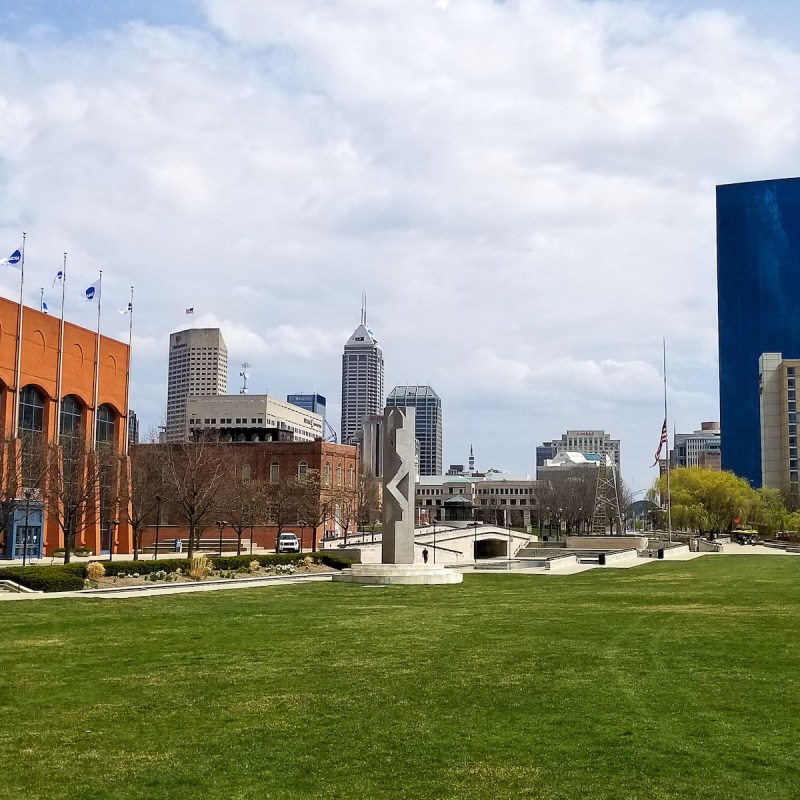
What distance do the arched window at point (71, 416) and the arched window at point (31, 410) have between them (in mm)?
2374

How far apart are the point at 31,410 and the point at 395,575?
3291cm

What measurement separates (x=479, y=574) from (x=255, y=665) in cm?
3762

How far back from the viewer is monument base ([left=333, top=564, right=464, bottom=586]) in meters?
43.3

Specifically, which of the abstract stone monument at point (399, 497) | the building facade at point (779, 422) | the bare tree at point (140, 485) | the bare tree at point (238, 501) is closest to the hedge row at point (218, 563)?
the abstract stone monument at point (399, 497)

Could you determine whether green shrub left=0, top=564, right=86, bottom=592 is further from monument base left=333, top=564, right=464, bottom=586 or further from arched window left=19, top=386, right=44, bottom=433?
arched window left=19, top=386, right=44, bottom=433

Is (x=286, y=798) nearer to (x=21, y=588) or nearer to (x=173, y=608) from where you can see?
(x=173, y=608)

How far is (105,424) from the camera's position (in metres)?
73.4

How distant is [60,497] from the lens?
176 ft

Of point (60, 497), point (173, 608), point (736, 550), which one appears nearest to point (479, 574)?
point (60, 497)

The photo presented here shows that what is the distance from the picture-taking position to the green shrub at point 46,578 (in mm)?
36469

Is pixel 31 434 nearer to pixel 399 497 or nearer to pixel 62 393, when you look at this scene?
pixel 62 393

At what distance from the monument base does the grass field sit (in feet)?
51.6

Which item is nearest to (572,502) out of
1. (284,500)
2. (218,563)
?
(284,500)

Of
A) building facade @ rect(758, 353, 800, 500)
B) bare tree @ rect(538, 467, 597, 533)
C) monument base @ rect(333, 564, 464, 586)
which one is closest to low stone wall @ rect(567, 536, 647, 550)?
bare tree @ rect(538, 467, 597, 533)
